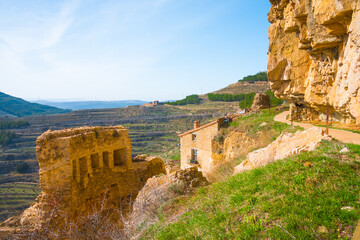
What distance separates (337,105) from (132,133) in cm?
3715

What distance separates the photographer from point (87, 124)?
1753 inches

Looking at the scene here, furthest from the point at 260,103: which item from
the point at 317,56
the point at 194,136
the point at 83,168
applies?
the point at 83,168

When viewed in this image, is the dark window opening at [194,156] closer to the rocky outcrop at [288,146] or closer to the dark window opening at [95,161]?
the dark window opening at [95,161]

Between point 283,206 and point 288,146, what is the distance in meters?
4.35

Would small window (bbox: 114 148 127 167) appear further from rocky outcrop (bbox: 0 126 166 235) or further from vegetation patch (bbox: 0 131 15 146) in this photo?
vegetation patch (bbox: 0 131 15 146)

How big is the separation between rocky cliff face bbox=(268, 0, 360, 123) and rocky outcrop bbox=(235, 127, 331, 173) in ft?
6.85

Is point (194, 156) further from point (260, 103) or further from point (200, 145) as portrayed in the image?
point (260, 103)

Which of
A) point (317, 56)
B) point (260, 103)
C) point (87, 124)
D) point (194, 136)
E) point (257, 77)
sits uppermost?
point (257, 77)

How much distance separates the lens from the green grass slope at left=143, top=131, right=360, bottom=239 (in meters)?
2.95

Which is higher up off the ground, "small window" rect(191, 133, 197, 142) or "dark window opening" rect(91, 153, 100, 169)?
"dark window opening" rect(91, 153, 100, 169)

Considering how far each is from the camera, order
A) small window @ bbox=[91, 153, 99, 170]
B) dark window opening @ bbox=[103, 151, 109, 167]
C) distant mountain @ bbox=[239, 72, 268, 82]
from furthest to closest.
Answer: distant mountain @ bbox=[239, 72, 268, 82]
dark window opening @ bbox=[103, 151, 109, 167]
small window @ bbox=[91, 153, 99, 170]

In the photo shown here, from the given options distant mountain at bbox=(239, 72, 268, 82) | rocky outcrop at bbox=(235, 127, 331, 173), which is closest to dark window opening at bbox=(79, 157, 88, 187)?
rocky outcrop at bbox=(235, 127, 331, 173)

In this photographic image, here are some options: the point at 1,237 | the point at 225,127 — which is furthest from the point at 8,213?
the point at 225,127

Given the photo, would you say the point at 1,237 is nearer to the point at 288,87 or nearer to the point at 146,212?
the point at 146,212
